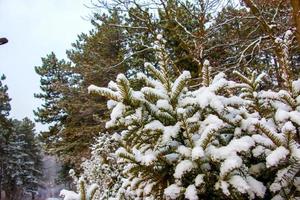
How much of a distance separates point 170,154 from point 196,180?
0.82ft

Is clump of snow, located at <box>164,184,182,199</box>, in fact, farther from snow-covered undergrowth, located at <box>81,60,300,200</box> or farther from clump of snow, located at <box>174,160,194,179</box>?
clump of snow, located at <box>174,160,194,179</box>

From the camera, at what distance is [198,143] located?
2557mm

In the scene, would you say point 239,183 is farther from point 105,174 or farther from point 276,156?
point 105,174

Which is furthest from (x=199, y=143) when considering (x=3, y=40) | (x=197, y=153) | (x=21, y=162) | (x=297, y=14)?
(x=21, y=162)

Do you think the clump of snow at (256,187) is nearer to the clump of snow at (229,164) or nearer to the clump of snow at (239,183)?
the clump of snow at (239,183)

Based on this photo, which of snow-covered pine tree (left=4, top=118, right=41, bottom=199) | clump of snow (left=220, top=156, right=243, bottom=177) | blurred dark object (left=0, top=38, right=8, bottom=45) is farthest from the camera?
snow-covered pine tree (left=4, top=118, right=41, bottom=199)

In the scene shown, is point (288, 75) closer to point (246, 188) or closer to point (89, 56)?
point (246, 188)

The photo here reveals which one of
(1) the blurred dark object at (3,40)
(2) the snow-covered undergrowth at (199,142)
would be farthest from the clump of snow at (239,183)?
(1) the blurred dark object at (3,40)

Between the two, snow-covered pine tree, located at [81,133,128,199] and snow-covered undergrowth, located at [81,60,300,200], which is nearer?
snow-covered undergrowth, located at [81,60,300,200]

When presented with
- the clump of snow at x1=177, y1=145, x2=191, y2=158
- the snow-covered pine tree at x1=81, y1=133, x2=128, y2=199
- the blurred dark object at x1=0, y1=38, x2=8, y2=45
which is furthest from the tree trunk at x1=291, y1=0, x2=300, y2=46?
the clump of snow at x1=177, y1=145, x2=191, y2=158

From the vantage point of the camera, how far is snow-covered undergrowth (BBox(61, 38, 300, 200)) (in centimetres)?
249

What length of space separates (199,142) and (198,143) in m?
0.01

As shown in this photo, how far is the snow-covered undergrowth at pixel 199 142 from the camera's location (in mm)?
2494

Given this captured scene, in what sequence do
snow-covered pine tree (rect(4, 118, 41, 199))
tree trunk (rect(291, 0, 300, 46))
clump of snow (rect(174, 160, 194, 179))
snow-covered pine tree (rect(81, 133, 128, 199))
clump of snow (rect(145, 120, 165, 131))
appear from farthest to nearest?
snow-covered pine tree (rect(4, 118, 41, 199)) → tree trunk (rect(291, 0, 300, 46)) → snow-covered pine tree (rect(81, 133, 128, 199)) → clump of snow (rect(145, 120, 165, 131)) → clump of snow (rect(174, 160, 194, 179))
